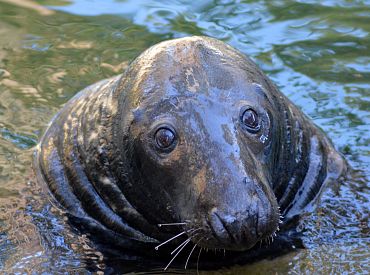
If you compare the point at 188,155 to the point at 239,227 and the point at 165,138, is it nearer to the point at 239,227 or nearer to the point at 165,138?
the point at 165,138

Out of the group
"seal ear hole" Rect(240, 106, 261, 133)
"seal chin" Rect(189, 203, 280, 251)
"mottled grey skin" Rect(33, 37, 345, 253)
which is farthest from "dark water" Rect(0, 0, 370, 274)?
"seal ear hole" Rect(240, 106, 261, 133)

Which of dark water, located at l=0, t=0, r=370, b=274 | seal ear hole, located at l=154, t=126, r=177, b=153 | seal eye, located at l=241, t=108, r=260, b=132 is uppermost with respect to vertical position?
seal eye, located at l=241, t=108, r=260, b=132

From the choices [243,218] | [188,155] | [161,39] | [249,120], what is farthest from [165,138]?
[161,39]

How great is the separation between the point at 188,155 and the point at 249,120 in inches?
18.8

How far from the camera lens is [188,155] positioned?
21.4 ft

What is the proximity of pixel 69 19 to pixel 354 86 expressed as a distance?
3533 mm

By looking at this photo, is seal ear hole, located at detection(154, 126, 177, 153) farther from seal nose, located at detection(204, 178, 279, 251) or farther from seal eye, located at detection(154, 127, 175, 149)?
seal nose, located at detection(204, 178, 279, 251)

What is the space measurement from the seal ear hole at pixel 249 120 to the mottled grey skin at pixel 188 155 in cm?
3

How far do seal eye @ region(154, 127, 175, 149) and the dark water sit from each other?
95cm

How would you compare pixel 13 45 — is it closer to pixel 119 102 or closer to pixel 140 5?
pixel 140 5

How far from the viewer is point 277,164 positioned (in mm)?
7211

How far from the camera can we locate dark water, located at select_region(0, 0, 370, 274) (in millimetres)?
7129

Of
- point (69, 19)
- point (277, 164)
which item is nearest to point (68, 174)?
point (277, 164)

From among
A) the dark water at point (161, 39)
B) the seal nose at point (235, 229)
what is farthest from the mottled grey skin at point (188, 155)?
the dark water at point (161, 39)
